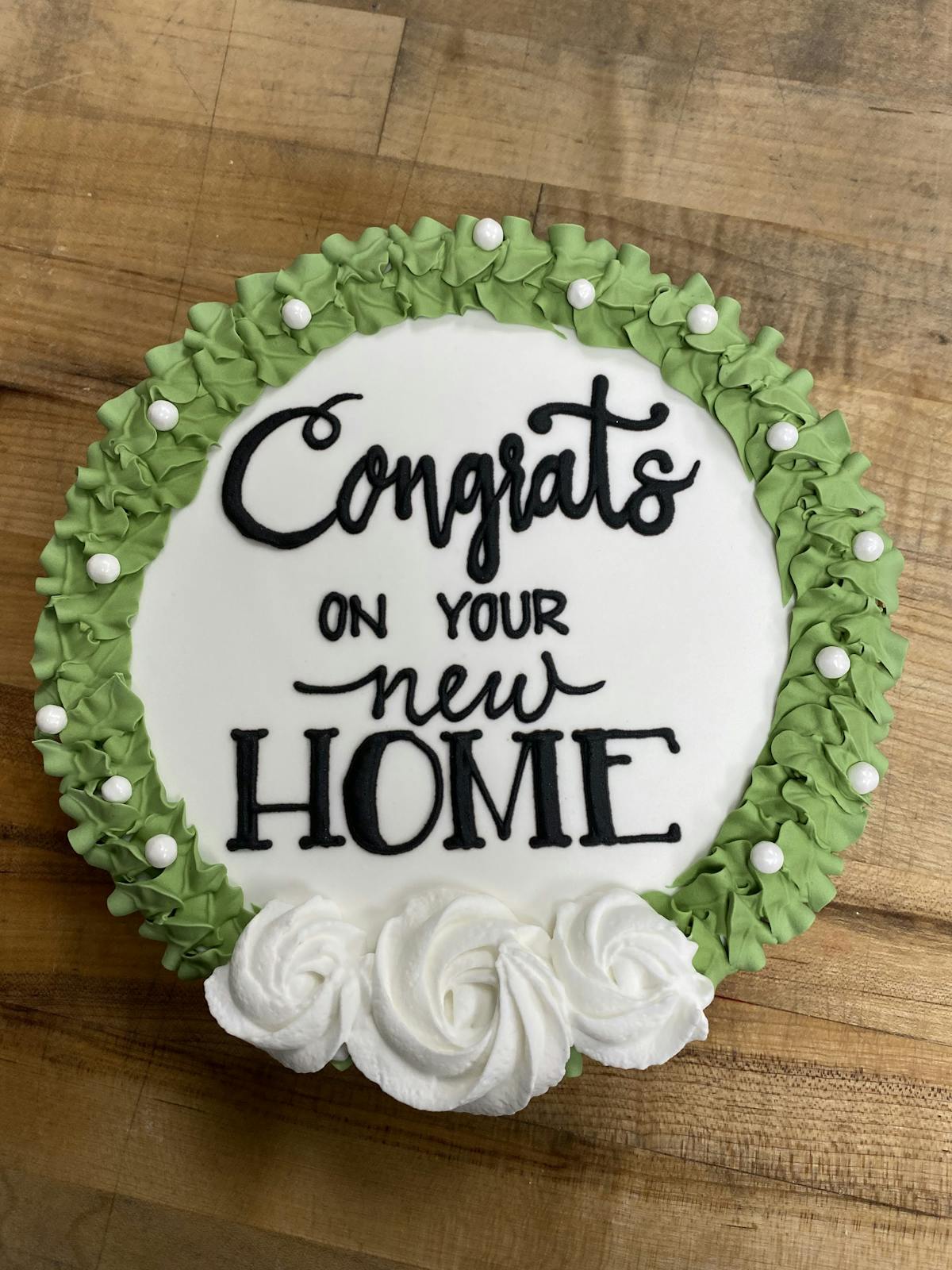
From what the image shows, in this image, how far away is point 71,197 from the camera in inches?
62.6

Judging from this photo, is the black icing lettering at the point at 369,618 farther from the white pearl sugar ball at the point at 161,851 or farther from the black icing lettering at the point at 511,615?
the white pearl sugar ball at the point at 161,851

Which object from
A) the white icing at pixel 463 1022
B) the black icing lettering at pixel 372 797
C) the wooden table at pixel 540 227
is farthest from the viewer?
the wooden table at pixel 540 227

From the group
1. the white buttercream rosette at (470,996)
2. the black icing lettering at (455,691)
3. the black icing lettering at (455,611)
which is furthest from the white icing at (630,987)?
the black icing lettering at (455,611)

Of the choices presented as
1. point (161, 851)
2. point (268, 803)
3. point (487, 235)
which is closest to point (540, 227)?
point (487, 235)

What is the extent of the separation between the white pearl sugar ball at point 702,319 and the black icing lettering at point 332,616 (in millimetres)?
524

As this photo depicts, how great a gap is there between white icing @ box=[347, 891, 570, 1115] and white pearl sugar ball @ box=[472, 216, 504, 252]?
0.77m

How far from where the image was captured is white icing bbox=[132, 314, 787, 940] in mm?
1184

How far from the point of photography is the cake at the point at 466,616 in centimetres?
117

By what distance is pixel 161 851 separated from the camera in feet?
3.81

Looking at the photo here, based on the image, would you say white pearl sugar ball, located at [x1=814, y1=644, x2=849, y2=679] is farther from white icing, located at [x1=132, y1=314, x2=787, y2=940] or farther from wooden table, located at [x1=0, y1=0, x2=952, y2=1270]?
wooden table, located at [x1=0, y1=0, x2=952, y2=1270]

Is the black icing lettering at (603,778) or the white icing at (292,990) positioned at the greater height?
the black icing lettering at (603,778)

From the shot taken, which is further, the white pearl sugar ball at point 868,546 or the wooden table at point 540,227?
the wooden table at point 540,227

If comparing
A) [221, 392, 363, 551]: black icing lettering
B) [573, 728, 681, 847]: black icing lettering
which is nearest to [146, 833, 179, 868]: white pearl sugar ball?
[221, 392, 363, 551]: black icing lettering

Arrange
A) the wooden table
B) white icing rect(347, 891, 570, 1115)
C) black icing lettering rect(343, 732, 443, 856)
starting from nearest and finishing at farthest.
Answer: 1. white icing rect(347, 891, 570, 1115)
2. black icing lettering rect(343, 732, 443, 856)
3. the wooden table
